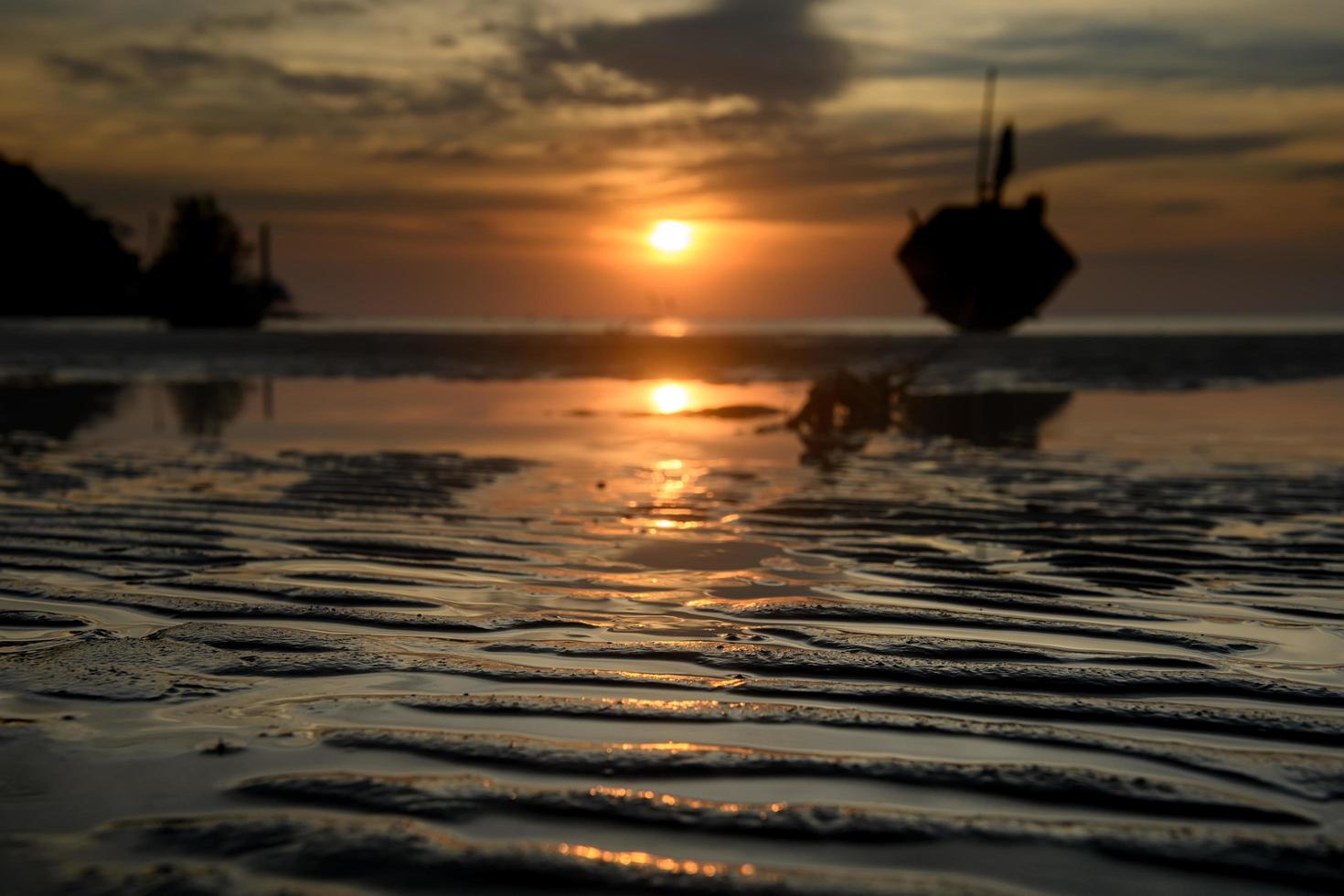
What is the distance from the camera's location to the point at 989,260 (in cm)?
7231

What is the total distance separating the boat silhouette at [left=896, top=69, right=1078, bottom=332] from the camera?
71188mm

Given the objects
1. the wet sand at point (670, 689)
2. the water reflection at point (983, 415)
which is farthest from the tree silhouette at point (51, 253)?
the wet sand at point (670, 689)

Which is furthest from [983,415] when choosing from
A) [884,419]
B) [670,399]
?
[670,399]

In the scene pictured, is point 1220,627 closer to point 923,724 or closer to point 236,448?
point 923,724

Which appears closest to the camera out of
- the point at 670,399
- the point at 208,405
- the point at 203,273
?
the point at 208,405

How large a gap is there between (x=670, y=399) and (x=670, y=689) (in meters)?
16.6

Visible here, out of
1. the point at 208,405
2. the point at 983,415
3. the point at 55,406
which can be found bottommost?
the point at 55,406

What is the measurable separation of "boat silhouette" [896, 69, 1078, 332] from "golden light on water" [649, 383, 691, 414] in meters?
51.0

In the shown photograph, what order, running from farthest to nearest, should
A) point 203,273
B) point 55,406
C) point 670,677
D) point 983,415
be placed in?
point 203,273, point 55,406, point 983,415, point 670,677

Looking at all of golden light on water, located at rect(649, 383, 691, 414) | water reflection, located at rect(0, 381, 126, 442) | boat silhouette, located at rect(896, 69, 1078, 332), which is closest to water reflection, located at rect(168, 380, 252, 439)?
water reflection, located at rect(0, 381, 126, 442)

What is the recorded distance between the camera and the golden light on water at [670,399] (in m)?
17.7

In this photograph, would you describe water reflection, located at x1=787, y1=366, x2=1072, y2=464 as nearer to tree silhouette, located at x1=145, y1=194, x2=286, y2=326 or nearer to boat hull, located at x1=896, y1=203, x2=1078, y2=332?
boat hull, located at x1=896, y1=203, x2=1078, y2=332

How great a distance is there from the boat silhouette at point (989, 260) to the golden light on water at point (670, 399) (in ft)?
167

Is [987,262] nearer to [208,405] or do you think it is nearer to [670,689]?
[208,405]
